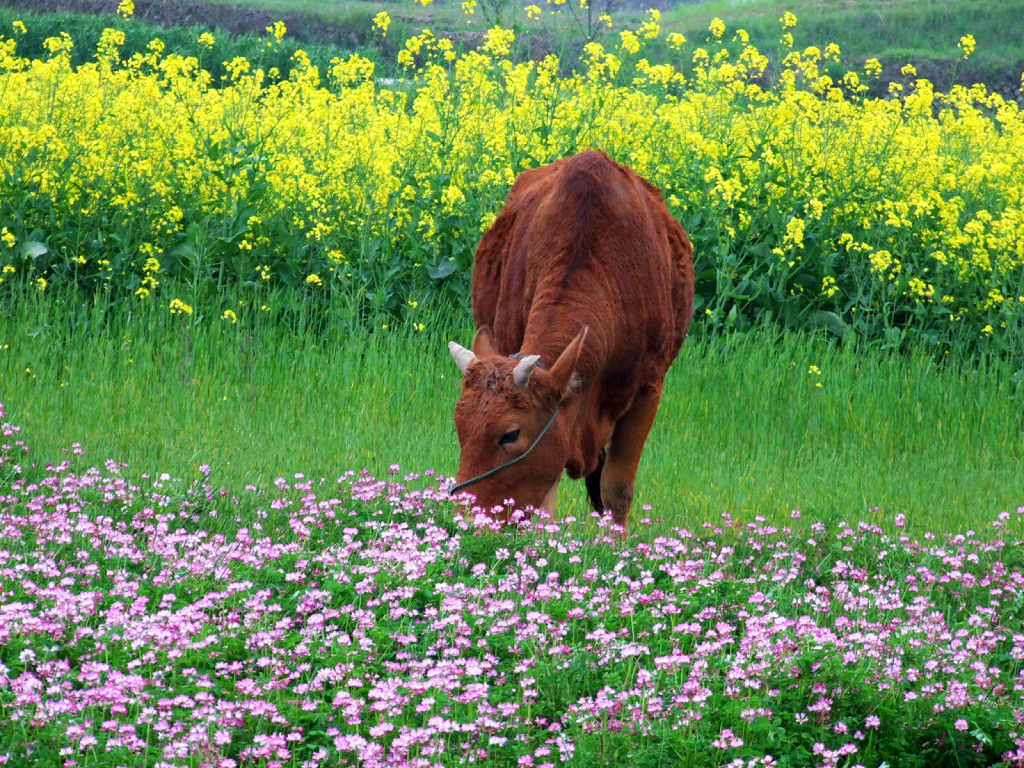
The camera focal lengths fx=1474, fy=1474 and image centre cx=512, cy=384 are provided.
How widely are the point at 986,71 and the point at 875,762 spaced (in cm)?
3108

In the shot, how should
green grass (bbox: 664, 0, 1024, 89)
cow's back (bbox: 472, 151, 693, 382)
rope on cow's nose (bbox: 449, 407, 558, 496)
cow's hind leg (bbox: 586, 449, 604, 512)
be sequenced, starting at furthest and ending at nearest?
1. green grass (bbox: 664, 0, 1024, 89)
2. cow's hind leg (bbox: 586, 449, 604, 512)
3. cow's back (bbox: 472, 151, 693, 382)
4. rope on cow's nose (bbox: 449, 407, 558, 496)

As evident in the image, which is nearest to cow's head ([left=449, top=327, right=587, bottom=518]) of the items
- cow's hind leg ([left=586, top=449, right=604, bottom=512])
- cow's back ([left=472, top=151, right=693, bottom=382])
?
cow's back ([left=472, top=151, right=693, bottom=382])

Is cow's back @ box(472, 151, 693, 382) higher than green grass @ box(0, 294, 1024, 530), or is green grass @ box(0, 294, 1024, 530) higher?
cow's back @ box(472, 151, 693, 382)

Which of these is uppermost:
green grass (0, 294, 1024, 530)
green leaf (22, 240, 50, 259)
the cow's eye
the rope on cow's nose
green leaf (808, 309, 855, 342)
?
the cow's eye

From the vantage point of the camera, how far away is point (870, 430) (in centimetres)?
1037

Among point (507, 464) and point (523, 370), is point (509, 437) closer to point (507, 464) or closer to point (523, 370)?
point (507, 464)

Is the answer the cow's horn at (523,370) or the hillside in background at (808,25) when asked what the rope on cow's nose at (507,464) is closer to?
the cow's horn at (523,370)

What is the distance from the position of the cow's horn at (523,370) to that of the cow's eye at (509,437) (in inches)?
7.6

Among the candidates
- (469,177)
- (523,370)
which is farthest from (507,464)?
(469,177)

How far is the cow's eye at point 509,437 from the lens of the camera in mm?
6129

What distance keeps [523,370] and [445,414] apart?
3.99 meters

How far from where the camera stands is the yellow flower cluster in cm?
1154

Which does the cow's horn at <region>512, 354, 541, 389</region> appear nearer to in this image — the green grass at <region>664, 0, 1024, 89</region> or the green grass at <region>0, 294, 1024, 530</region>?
the green grass at <region>0, 294, 1024, 530</region>

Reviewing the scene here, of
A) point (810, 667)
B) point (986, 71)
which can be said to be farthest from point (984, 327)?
point (986, 71)
